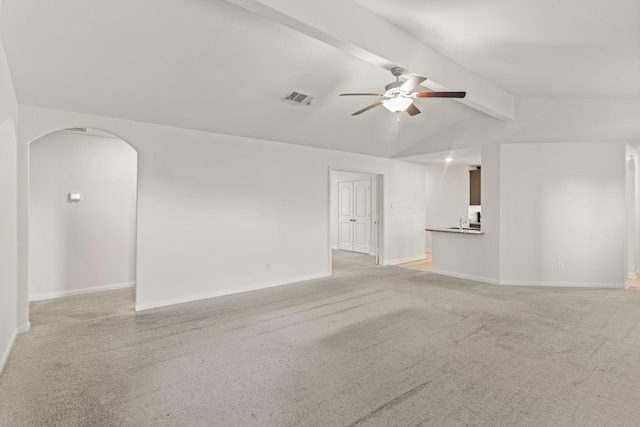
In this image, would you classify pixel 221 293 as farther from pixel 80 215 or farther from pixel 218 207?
pixel 80 215

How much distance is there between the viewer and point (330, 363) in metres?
2.75

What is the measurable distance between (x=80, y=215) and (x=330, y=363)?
15.1 ft

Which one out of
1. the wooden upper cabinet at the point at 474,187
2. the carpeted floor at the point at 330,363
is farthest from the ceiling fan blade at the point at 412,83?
the wooden upper cabinet at the point at 474,187

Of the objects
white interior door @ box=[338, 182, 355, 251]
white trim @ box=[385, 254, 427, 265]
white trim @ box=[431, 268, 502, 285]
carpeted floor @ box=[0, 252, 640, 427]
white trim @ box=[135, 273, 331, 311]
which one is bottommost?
carpeted floor @ box=[0, 252, 640, 427]

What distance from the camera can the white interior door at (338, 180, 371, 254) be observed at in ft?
29.0

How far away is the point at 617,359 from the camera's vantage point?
2787mm

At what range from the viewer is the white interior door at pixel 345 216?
937cm

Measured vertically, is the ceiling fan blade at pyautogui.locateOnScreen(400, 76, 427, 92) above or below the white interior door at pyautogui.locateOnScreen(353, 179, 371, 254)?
above

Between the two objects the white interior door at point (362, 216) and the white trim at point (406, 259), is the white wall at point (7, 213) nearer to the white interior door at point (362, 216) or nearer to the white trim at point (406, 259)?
the white trim at point (406, 259)

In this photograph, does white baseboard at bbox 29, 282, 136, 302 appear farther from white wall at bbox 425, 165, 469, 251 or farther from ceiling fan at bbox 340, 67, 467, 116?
white wall at bbox 425, 165, 469, 251

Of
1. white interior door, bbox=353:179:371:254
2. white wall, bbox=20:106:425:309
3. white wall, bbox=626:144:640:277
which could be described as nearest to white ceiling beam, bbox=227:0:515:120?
white wall, bbox=20:106:425:309

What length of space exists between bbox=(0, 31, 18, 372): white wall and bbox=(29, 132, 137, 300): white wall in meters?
1.69

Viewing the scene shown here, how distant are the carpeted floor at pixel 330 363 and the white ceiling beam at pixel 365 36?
271cm

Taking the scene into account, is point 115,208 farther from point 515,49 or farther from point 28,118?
point 515,49
